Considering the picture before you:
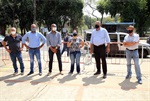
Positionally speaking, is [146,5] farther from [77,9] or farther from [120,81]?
[120,81]

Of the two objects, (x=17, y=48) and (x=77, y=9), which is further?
(x=77, y=9)

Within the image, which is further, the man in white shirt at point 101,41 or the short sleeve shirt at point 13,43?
the short sleeve shirt at point 13,43

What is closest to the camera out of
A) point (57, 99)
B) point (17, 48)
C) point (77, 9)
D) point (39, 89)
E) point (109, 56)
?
point (57, 99)

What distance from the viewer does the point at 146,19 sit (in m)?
44.4

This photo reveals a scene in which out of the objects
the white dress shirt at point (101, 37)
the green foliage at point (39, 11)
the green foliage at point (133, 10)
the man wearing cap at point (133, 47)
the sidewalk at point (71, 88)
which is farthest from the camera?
the green foliage at point (133, 10)

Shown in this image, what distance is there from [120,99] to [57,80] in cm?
252

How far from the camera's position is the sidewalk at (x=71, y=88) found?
18.6 feet

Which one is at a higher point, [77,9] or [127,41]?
[77,9]

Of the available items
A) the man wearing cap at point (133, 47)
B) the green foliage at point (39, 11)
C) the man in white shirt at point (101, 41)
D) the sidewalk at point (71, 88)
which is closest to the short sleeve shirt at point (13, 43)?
the sidewalk at point (71, 88)

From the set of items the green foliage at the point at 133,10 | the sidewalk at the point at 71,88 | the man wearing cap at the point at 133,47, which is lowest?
the sidewalk at the point at 71,88

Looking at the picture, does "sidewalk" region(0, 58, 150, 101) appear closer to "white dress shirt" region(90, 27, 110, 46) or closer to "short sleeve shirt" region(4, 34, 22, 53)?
"short sleeve shirt" region(4, 34, 22, 53)

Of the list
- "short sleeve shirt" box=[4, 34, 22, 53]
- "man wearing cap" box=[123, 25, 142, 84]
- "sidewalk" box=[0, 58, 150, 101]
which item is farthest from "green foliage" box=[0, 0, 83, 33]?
"man wearing cap" box=[123, 25, 142, 84]

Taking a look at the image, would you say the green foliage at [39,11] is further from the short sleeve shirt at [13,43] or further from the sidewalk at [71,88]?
the sidewalk at [71,88]

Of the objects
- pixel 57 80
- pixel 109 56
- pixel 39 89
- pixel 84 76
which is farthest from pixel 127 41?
pixel 109 56
